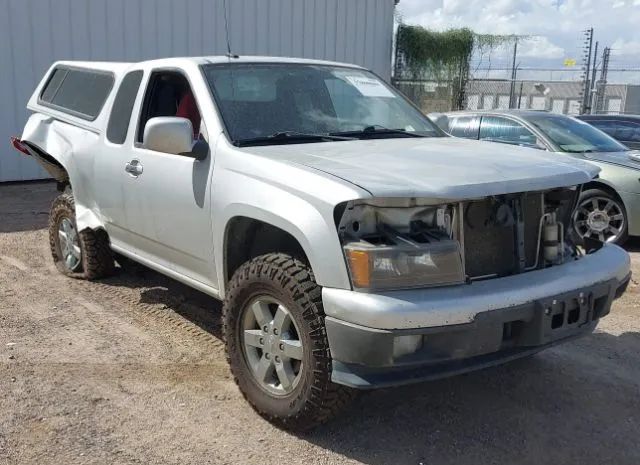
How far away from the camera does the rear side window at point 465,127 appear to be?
8508 millimetres

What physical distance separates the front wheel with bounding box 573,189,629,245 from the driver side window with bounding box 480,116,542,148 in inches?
35.1

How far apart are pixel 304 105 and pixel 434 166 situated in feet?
4.27

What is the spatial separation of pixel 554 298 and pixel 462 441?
0.85m

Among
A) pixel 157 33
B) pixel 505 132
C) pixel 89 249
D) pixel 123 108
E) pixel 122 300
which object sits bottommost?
pixel 122 300

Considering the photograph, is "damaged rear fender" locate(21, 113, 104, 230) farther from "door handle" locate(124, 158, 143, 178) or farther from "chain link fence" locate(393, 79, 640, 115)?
"chain link fence" locate(393, 79, 640, 115)

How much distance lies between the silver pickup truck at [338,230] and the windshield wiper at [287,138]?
0.01 meters

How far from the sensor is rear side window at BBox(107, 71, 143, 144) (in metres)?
4.84

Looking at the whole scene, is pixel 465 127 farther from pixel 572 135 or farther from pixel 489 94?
pixel 489 94

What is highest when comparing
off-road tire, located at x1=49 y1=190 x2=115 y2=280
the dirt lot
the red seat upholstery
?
the red seat upholstery

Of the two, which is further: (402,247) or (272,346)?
(272,346)

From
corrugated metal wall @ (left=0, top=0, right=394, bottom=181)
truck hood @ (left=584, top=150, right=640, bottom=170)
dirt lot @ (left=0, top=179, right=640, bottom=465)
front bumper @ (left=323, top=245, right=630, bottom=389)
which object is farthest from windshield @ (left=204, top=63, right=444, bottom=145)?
corrugated metal wall @ (left=0, top=0, right=394, bottom=181)

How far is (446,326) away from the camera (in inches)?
113

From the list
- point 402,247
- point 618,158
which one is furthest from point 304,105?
point 618,158

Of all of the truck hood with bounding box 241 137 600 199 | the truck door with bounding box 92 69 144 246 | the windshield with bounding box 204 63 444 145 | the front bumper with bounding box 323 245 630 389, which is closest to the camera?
the front bumper with bounding box 323 245 630 389
